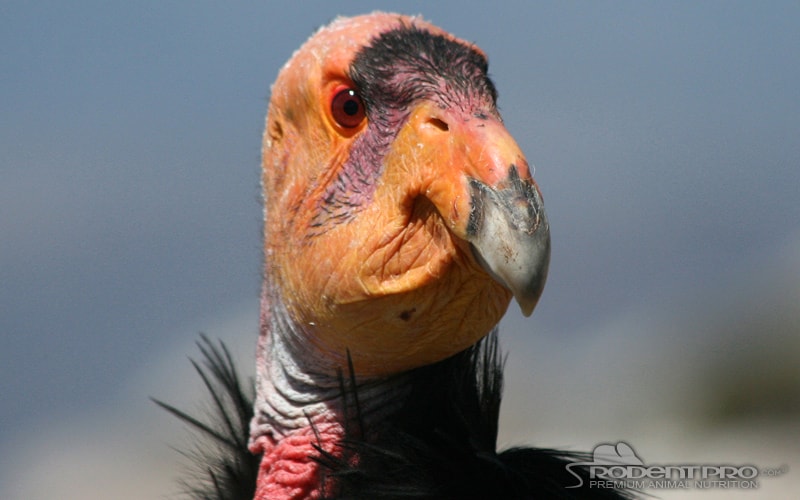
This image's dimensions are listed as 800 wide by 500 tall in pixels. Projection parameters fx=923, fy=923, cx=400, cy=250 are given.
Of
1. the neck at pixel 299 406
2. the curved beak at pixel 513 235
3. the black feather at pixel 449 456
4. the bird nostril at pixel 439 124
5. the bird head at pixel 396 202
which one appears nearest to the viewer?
the curved beak at pixel 513 235

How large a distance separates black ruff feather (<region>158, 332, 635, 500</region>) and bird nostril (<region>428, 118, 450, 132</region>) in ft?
3.36

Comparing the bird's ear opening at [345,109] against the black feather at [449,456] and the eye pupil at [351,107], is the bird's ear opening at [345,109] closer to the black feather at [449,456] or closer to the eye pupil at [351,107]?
the eye pupil at [351,107]

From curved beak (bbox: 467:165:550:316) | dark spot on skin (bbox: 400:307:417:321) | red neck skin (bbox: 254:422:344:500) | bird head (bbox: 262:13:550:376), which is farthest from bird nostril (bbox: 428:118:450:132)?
red neck skin (bbox: 254:422:344:500)

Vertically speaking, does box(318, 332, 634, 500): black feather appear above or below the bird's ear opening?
below

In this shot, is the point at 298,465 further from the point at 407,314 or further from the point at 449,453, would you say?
the point at 407,314

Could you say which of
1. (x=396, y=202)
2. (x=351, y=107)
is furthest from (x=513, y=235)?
(x=351, y=107)

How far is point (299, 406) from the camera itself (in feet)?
12.7

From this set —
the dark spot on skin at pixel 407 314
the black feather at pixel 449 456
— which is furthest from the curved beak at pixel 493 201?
the black feather at pixel 449 456

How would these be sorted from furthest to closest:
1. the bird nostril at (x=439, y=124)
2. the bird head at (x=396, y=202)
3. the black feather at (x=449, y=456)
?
the black feather at (x=449, y=456), the bird nostril at (x=439, y=124), the bird head at (x=396, y=202)

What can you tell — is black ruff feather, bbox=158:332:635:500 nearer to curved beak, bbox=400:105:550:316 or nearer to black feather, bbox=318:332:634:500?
black feather, bbox=318:332:634:500

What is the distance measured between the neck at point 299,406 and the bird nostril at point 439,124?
103 centimetres

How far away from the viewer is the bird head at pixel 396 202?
286 cm

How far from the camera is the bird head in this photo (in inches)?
112

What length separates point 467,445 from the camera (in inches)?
138
